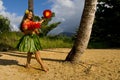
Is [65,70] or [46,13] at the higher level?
[46,13]

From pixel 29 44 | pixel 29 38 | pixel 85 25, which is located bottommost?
pixel 29 44

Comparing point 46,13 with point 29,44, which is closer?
point 46,13

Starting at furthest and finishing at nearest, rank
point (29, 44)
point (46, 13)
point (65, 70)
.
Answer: point (65, 70) → point (29, 44) → point (46, 13)

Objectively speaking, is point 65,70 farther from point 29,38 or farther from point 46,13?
point 46,13

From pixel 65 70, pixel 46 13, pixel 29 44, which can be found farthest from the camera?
pixel 65 70

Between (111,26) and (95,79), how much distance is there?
10161 mm

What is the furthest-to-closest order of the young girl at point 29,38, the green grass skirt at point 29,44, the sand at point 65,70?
the green grass skirt at point 29,44 → the young girl at point 29,38 → the sand at point 65,70

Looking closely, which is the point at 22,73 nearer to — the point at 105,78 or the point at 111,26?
the point at 105,78

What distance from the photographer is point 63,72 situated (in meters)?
9.31

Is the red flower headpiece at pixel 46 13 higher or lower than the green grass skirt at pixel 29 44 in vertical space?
higher

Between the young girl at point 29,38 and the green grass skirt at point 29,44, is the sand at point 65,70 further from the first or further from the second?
the green grass skirt at point 29,44

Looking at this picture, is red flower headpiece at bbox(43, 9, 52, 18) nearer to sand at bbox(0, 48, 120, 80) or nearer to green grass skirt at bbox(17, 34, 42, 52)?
green grass skirt at bbox(17, 34, 42, 52)

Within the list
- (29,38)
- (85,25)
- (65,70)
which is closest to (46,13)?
(29,38)

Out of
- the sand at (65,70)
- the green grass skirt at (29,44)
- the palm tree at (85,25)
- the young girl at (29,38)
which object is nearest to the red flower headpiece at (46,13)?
the young girl at (29,38)
